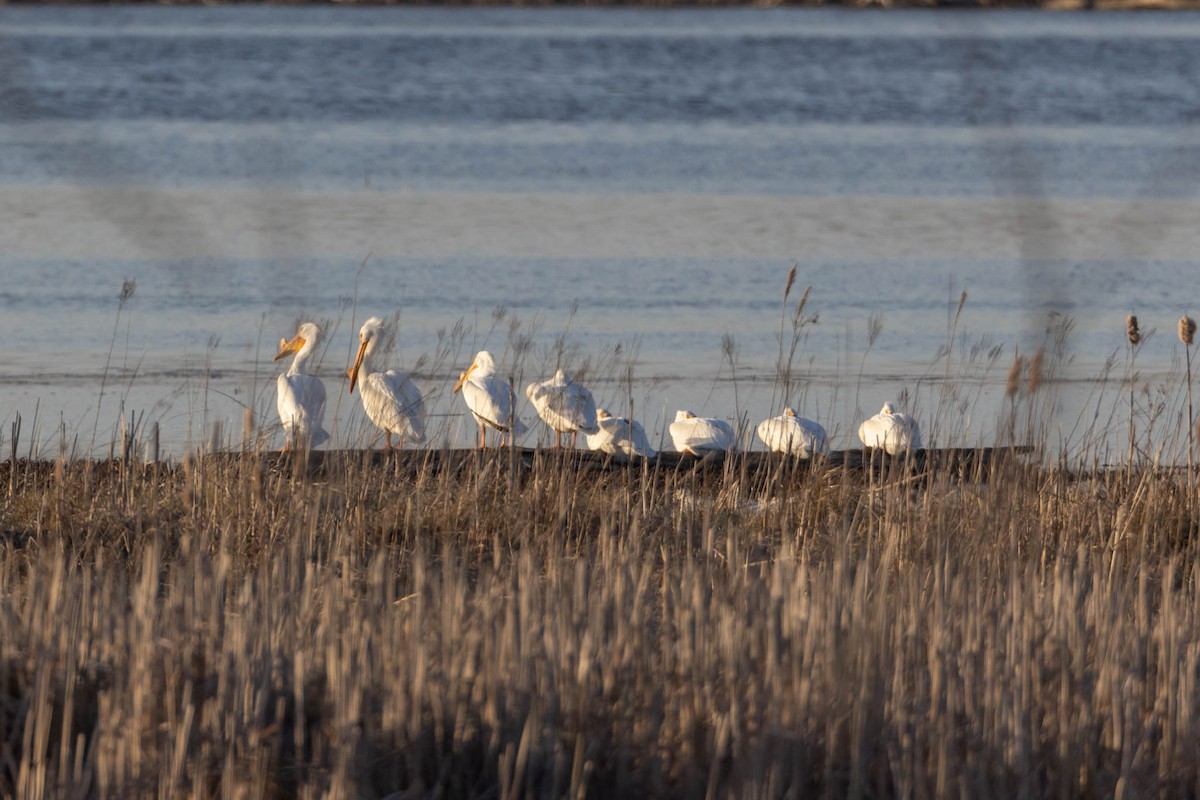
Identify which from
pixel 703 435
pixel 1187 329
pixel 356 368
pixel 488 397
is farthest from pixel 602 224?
pixel 1187 329

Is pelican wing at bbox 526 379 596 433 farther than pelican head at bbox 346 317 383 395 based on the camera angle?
No

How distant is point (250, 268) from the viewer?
1314 cm

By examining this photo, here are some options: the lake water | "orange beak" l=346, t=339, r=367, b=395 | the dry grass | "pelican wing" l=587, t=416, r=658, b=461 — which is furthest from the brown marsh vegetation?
"orange beak" l=346, t=339, r=367, b=395

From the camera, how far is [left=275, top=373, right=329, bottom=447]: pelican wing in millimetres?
7648

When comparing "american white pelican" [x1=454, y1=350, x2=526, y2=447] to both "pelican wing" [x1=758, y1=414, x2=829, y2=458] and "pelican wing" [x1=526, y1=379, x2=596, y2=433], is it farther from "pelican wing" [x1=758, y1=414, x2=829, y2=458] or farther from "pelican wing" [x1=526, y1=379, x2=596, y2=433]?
"pelican wing" [x1=758, y1=414, x2=829, y2=458]

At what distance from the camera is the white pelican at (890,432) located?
7.19m

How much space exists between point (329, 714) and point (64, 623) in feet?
2.16

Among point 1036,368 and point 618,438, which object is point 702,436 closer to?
point 618,438

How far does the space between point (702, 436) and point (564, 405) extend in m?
0.77

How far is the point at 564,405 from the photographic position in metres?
7.26

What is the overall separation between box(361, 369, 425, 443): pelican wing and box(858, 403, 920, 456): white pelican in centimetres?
214

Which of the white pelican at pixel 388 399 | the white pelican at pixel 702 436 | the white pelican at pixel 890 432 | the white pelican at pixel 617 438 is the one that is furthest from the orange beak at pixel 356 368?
the white pelican at pixel 890 432

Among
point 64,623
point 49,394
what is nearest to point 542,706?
point 64,623

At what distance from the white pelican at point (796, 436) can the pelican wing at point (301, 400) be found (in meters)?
2.15
